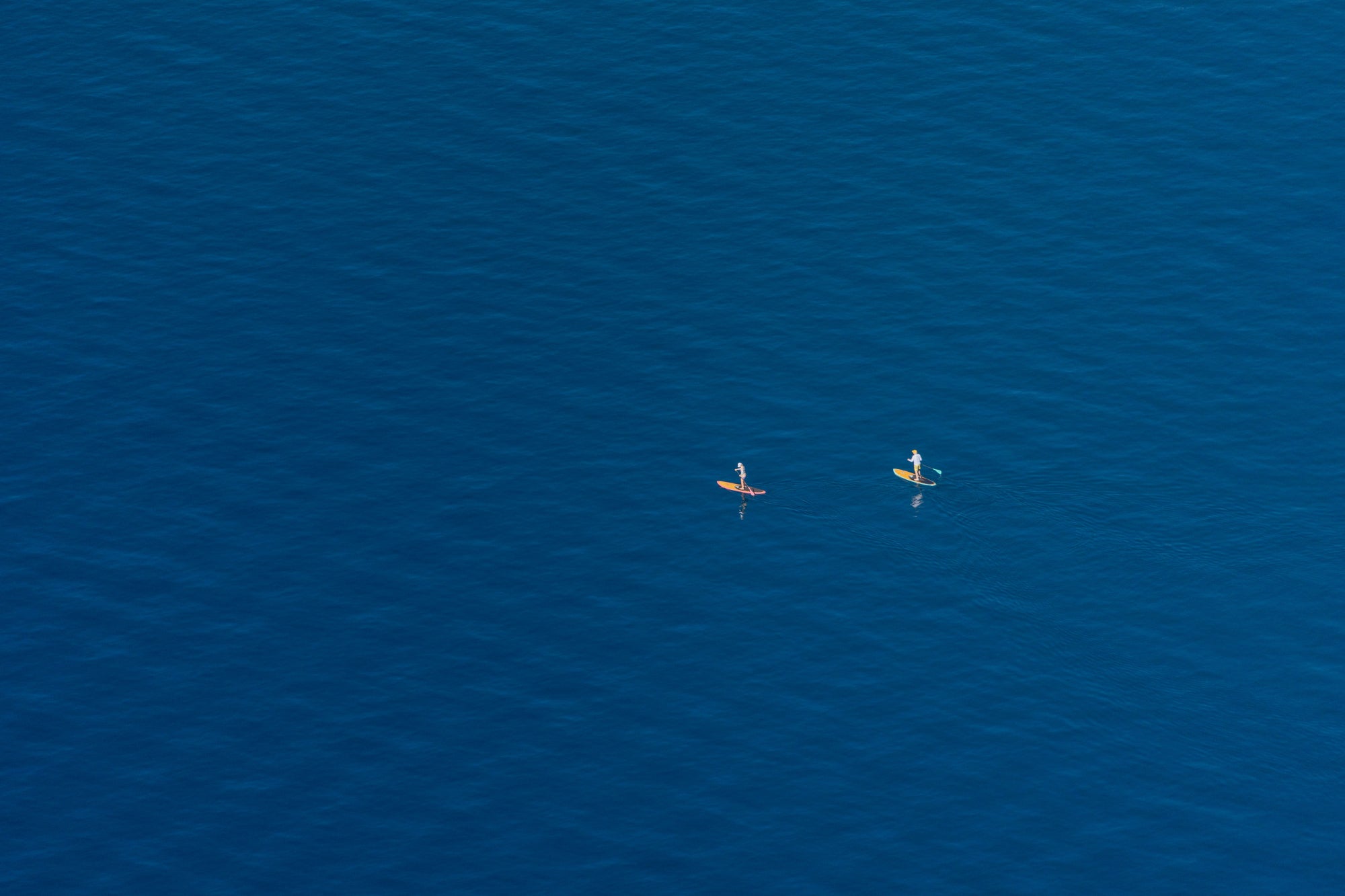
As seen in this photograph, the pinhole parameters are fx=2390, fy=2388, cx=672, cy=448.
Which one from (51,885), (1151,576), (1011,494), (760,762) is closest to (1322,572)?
(1151,576)

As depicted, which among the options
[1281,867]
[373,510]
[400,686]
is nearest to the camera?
[1281,867]

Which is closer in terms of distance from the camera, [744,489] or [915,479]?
[915,479]

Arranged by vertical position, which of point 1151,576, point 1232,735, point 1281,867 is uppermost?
point 1151,576

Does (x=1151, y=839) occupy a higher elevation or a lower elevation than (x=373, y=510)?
lower

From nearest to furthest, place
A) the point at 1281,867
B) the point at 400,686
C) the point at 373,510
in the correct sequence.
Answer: the point at 1281,867 → the point at 400,686 → the point at 373,510

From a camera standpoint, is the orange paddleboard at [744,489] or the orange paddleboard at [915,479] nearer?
the orange paddleboard at [915,479]

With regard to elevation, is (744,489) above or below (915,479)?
below

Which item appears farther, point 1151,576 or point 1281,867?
point 1151,576

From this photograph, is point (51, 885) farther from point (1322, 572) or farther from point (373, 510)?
point (1322, 572)

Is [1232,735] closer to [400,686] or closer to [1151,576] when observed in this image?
[1151,576]

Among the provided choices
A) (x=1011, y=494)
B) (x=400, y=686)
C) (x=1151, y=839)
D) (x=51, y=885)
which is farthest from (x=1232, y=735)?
(x=51, y=885)

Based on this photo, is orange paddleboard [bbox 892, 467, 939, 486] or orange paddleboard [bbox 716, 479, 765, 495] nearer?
orange paddleboard [bbox 892, 467, 939, 486]
